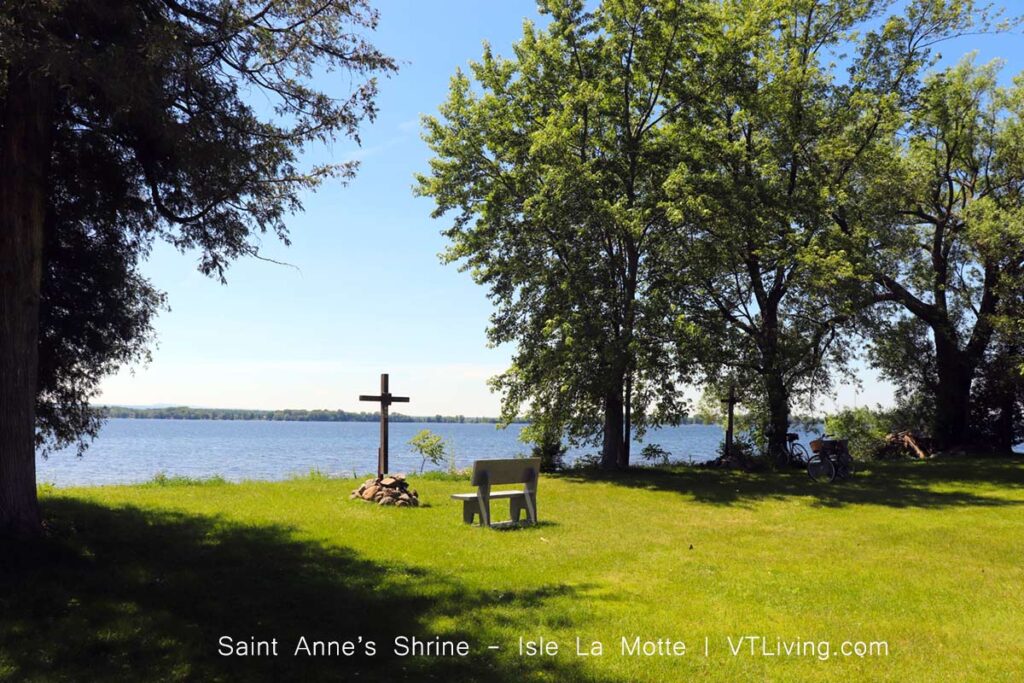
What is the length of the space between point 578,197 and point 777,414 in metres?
9.73

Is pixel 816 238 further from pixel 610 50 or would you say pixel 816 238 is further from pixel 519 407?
pixel 519 407

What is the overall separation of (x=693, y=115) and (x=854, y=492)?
12.2m

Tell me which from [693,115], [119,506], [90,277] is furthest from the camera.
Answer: [693,115]

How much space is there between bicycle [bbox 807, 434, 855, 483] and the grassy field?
17.9ft

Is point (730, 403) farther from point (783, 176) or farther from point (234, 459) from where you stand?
point (234, 459)

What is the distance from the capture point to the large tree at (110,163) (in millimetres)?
7539

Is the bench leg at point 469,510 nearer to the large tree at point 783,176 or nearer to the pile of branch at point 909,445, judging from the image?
the large tree at point 783,176

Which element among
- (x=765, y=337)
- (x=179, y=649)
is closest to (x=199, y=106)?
(x=179, y=649)

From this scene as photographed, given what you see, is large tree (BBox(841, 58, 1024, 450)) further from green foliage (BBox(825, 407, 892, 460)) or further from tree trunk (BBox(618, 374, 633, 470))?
tree trunk (BBox(618, 374, 633, 470))

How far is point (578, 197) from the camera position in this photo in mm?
19031

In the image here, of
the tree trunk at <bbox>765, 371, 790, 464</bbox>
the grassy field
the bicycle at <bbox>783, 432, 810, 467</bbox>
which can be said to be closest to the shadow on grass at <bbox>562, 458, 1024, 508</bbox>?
the bicycle at <bbox>783, 432, 810, 467</bbox>

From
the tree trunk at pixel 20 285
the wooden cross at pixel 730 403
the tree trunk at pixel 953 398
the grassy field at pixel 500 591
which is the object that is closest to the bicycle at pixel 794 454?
the wooden cross at pixel 730 403

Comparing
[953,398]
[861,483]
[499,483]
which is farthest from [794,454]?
[499,483]

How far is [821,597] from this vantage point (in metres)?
7.25
